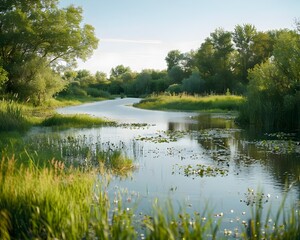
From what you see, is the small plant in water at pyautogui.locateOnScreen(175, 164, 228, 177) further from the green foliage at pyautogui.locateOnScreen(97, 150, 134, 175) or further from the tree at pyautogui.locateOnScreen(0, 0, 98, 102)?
the tree at pyautogui.locateOnScreen(0, 0, 98, 102)

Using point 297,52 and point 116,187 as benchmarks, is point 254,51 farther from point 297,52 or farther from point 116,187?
point 116,187

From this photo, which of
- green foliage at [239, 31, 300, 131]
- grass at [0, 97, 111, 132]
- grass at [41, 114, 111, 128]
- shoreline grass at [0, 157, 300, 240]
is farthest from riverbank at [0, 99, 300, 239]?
grass at [41, 114, 111, 128]

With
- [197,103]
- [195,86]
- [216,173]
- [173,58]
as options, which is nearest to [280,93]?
[216,173]

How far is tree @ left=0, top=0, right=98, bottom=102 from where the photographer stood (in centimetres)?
3988

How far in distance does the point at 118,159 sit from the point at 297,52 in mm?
15241

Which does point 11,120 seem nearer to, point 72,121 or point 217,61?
point 72,121

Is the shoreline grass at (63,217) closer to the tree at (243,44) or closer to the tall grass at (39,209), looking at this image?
the tall grass at (39,209)

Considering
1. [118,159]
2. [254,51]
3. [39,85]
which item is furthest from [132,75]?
[118,159]

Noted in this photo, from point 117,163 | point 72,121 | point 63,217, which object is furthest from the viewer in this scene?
point 72,121

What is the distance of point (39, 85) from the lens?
1670 inches

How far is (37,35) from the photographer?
4147 centimetres

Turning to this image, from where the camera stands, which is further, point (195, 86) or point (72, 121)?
Answer: point (195, 86)

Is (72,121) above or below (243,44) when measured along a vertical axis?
below

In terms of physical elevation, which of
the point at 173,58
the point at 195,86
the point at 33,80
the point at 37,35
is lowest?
the point at 33,80
